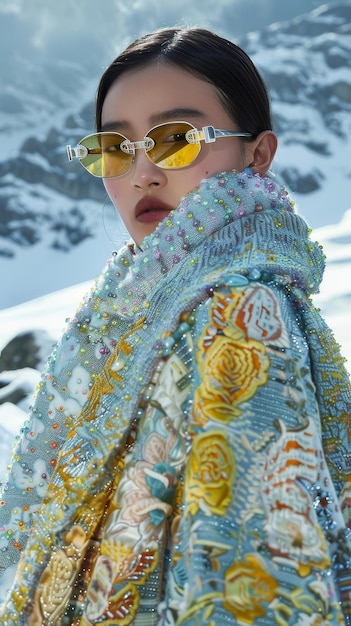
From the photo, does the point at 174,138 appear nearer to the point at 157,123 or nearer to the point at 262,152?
the point at 157,123

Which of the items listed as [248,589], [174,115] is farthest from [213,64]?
[248,589]

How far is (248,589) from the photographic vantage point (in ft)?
2.85

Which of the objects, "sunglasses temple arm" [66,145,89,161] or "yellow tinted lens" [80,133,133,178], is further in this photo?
"sunglasses temple arm" [66,145,89,161]

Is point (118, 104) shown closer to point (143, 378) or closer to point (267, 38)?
point (143, 378)

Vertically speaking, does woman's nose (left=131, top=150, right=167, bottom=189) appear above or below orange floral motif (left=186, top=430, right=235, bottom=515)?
above

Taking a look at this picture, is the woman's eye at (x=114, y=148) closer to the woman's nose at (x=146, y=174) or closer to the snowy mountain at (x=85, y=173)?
the woman's nose at (x=146, y=174)

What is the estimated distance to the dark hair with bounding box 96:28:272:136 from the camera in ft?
4.99

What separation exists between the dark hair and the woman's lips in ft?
0.92

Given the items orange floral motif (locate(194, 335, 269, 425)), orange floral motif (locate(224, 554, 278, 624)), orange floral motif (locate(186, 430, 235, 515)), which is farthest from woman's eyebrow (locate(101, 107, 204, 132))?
orange floral motif (locate(224, 554, 278, 624))

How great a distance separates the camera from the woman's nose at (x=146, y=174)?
1.46 metres

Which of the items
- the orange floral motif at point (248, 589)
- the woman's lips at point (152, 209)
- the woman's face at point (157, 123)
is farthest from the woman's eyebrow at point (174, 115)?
the orange floral motif at point (248, 589)

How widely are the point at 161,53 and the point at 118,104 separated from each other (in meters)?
0.15

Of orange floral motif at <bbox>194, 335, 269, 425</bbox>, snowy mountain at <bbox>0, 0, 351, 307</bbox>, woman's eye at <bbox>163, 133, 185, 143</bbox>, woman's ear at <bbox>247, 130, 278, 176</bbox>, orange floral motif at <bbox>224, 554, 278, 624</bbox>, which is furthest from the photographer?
snowy mountain at <bbox>0, 0, 351, 307</bbox>

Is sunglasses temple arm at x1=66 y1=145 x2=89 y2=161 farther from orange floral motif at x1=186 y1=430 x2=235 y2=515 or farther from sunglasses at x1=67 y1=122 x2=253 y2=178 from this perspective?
orange floral motif at x1=186 y1=430 x2=235 y2=515
